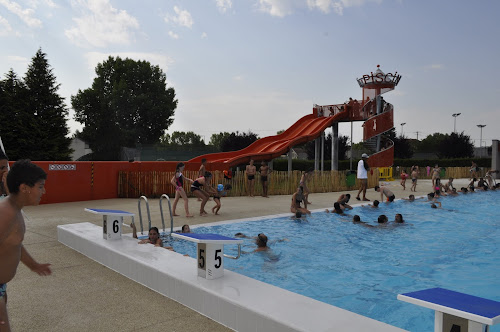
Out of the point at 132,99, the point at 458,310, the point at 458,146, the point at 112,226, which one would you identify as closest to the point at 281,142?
the point at 112,226

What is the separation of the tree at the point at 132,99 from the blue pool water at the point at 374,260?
4569 cm

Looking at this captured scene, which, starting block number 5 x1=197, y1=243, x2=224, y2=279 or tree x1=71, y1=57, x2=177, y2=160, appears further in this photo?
tree x1=71, y1=57, x2=177, y2=160

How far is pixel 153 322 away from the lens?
4.00 m

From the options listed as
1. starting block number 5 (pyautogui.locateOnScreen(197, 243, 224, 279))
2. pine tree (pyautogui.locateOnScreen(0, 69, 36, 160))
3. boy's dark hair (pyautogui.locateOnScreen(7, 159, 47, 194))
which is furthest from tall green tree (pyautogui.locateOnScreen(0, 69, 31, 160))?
boy's dark hair (pyautogui.locateOnScreen(7, 159, 47, 194))

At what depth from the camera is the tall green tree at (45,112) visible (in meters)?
32.3

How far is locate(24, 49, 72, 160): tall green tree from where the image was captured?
106 ft

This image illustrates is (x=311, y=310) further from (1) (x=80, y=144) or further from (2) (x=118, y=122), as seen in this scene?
(1) (x=80, y=144)

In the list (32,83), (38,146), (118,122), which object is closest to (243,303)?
(38,146)

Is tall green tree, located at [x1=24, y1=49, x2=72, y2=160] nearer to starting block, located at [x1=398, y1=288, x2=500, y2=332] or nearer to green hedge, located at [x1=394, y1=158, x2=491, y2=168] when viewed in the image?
green hedge, located at [x1=394, y1=158, x2=491, y2=168]

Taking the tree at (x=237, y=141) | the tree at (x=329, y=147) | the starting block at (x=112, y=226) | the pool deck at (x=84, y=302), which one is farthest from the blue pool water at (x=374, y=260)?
the tree at (x=237, y=141)

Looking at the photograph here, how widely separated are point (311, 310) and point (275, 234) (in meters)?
6.15

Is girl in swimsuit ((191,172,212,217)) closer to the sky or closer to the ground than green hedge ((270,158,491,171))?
closer to the ground

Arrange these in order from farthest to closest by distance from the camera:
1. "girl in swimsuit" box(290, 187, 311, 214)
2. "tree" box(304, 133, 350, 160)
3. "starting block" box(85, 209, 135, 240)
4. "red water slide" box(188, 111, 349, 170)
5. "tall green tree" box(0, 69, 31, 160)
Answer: "tree" box(304, 133, 350, 160) → "tall green tree" box(0, 69, 31, 160) → "red water slide" box(188, 111, 349, 170) → "girl in swimsuit" box(290, 187, 311, 214) → "starting block" box(85, 209, 135, 240)

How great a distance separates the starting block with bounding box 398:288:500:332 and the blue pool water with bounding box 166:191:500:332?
9.62ft
